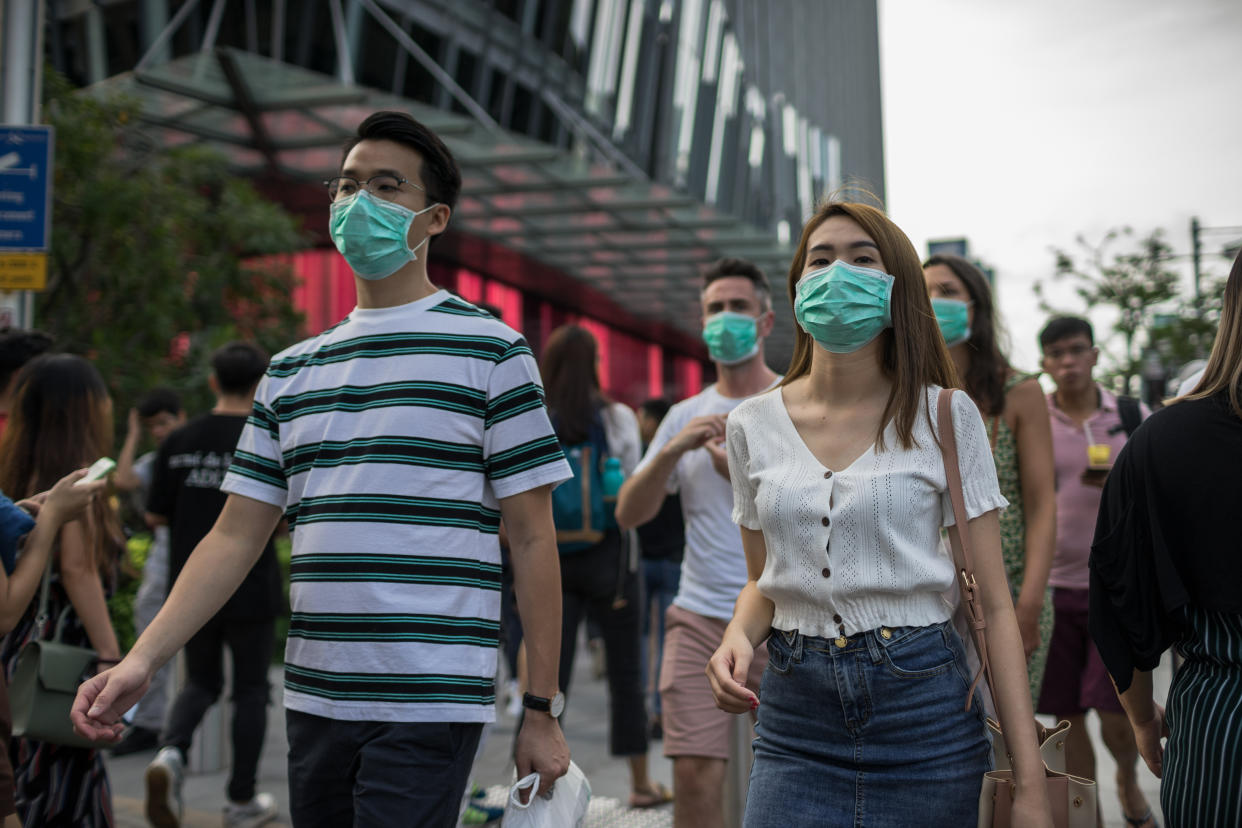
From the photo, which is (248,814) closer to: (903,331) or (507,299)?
(903,331)

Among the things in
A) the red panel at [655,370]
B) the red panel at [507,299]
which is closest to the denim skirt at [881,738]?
the red panel at [507,299]

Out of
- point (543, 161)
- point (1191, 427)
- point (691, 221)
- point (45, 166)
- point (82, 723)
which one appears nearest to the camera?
point (1191, 427)

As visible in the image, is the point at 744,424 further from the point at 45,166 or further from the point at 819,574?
the point at 45,166

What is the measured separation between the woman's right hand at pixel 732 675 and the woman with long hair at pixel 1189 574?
706 mm

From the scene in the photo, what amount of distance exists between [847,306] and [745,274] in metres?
2.01

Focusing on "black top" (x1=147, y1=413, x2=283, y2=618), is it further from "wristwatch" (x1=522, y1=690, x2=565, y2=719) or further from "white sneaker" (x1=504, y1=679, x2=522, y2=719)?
"wristwatch" (x1=522, y1=690, x2=565, y2=719)

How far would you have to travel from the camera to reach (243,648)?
17.9 feet

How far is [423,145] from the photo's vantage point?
283 centimetres

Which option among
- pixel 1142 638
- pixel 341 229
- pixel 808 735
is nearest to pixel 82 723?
pixel 341 229

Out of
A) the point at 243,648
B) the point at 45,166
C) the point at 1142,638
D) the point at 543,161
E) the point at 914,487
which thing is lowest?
the point at 243,648

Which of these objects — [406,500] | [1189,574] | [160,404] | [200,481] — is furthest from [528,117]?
[1189,574]

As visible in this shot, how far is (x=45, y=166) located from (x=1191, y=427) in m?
6.37

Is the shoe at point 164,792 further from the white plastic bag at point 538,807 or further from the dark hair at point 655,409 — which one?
the dark hair at point 655,409

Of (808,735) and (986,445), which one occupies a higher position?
(986,445)
